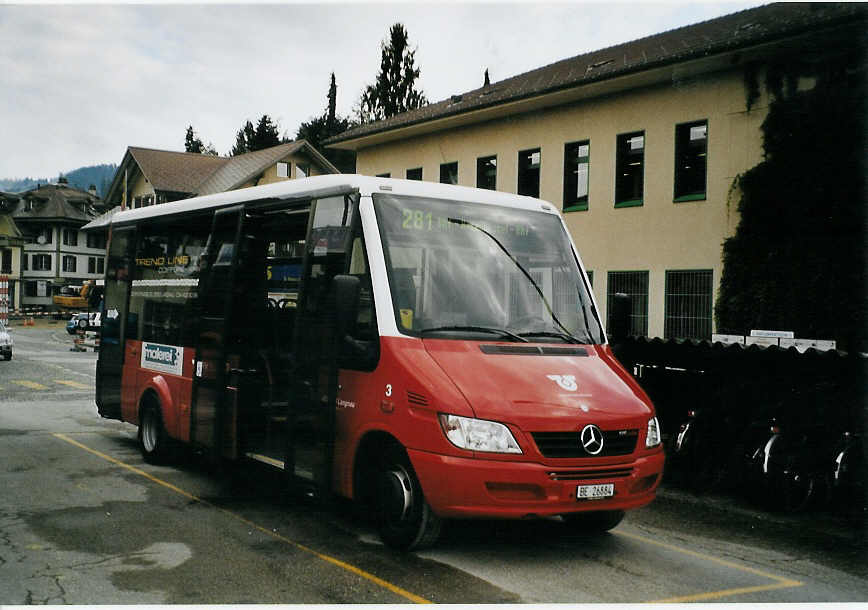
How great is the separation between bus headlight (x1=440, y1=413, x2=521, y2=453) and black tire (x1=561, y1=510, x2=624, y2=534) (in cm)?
151

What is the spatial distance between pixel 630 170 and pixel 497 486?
17.2 meters

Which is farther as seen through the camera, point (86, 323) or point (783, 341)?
point (86, 323)

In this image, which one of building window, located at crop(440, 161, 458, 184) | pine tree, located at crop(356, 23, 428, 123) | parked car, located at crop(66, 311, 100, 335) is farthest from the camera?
pine tree, located at crop(356, 23, 428, 123)

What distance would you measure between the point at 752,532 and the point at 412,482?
11.1 feet

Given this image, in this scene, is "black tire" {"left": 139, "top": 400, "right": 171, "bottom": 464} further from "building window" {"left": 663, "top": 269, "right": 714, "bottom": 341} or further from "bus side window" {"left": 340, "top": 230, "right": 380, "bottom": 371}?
"building window" {"left": 663, "top": 269, "right": 714, "bottom": 341}

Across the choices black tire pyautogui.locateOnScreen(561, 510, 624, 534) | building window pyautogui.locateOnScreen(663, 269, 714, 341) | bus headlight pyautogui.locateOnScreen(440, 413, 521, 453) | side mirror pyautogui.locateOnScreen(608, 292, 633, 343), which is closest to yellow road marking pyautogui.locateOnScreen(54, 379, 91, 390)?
building window pyautogui.locateOnScreen(663, 269, 714, 341)

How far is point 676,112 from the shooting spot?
21.0m

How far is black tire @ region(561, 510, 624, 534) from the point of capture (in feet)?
→ 24.5

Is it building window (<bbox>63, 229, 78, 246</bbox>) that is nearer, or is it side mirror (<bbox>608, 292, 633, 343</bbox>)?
side mirror (<bbox>608, 292, 633, 343</bbox>)

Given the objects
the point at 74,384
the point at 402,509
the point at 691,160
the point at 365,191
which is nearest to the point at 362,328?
the point at 365,191

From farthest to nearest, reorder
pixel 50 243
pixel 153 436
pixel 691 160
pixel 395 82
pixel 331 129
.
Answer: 1. pixel 50 243
2. pixel 331 129
3. pixel 395 82
4. pixel 691 160
5. pixel 153 436

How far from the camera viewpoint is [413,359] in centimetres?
668

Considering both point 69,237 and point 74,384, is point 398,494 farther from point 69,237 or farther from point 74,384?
point 69,237

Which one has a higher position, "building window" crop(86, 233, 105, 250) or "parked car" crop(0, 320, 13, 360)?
"building window" crop(86, 233, 105, 250)
